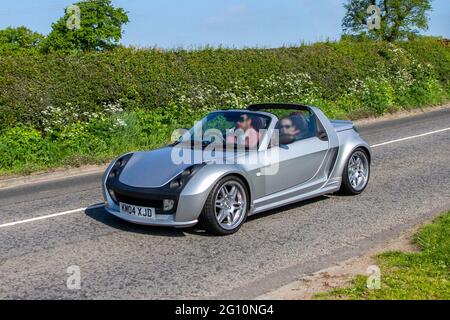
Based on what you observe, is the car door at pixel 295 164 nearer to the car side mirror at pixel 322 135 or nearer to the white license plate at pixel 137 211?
the car side mirror at pixel 322 135

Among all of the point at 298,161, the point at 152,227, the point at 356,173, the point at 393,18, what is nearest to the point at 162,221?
the point at 152,227

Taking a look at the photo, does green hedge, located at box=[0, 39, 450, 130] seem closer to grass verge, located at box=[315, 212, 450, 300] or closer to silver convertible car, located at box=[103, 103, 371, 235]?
silver convertible car, located at box=[103, 103, 371, 235]

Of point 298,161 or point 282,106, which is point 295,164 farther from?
point 282,106

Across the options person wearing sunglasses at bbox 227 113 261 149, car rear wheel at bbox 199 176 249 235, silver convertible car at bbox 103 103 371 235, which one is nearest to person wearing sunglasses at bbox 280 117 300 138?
silver convertible car at bbox 103 103 371 235

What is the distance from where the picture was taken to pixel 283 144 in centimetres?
844

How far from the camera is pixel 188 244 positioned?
7211mm

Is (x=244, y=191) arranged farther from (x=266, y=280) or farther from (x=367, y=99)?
(x=367, y=99)

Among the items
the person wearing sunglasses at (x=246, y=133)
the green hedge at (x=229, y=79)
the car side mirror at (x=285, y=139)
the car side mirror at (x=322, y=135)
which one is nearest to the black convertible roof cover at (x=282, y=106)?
the car side mirror at (x=322, y=135)

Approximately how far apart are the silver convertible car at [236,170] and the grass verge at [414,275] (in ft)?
6.13

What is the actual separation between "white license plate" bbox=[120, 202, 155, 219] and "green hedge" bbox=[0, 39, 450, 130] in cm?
742

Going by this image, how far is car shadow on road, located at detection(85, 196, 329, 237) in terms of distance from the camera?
7.65 meters

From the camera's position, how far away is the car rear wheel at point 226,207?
728 cm
